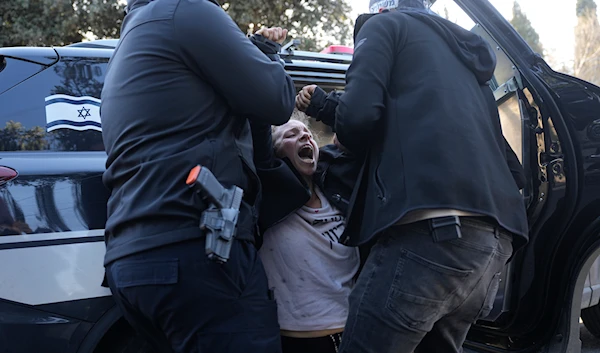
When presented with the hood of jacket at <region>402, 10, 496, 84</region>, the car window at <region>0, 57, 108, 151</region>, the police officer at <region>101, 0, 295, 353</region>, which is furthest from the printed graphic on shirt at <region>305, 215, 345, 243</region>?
the car window at <region>0, 57, 108, 151</region>

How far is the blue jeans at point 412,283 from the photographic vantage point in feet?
5.41

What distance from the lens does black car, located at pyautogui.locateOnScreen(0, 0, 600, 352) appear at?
195cm

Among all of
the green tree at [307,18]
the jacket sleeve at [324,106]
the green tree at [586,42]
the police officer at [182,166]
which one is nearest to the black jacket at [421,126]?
the jacket sleeve at [324,106]

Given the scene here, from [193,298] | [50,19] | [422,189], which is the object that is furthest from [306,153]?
[50,19]

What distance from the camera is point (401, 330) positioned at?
1.66 metres

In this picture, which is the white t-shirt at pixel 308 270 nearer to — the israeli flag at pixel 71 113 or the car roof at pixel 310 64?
the israeli flag at pixel 71 113

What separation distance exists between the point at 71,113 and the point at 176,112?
888 millimetres

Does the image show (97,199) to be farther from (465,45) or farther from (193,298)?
(465,45)

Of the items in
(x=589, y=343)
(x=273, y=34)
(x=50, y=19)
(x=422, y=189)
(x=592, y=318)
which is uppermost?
(x=273, y=34)

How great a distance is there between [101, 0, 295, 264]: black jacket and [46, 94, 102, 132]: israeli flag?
2.18 ft

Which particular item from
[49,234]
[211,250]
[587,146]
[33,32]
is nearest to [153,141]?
[211,250]

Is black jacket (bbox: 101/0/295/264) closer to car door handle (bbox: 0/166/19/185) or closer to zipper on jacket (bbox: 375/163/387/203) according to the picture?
zipper on jacket (bbox: 375/163/387/203)

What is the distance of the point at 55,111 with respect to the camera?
7.32 ft

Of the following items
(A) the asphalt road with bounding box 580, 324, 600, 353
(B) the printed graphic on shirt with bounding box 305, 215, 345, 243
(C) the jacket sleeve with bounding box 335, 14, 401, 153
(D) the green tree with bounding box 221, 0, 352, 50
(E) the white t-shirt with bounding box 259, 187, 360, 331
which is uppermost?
(C) the jacket sleeve with bounding box 335, 14, 401, 153
